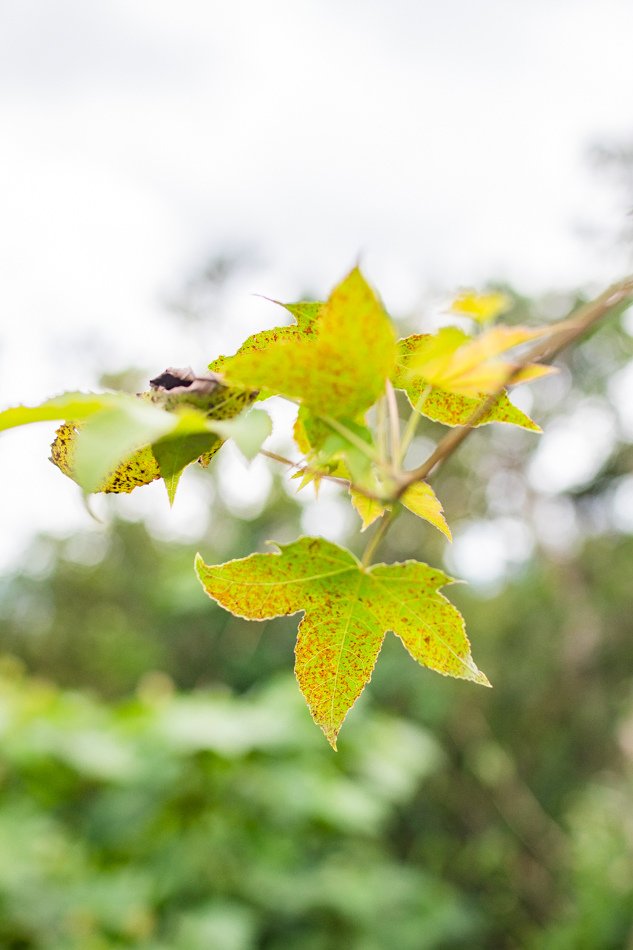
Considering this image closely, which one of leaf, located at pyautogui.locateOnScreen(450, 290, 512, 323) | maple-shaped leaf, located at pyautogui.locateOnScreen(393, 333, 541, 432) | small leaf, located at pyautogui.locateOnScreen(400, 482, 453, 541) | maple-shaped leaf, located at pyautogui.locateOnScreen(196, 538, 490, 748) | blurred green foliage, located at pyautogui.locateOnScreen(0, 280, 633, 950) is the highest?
leaf, located at pyautogui.locateOnScreen(450, 290, 512, 323)

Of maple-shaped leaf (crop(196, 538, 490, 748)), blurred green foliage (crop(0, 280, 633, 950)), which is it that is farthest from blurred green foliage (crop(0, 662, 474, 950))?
maple-shaped leaf (crop(196, 538, 490, 748))

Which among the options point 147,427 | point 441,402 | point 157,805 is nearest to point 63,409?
point 147,427

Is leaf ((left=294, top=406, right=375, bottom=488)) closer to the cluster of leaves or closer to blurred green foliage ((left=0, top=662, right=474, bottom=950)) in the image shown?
the cluster of leaves

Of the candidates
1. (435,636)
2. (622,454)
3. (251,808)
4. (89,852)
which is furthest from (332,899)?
(435,636)

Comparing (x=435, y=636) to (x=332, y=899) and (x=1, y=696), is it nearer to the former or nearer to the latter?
(x=1, y=696)

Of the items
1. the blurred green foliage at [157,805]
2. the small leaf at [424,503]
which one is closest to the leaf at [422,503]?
the small leaf at [424,503]

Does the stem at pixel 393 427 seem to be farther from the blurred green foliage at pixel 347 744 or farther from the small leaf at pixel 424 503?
the blurred green foliage at pixel 347 744

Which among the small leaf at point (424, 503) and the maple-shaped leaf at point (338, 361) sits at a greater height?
the maple-shaped leaf at point (338, 361)

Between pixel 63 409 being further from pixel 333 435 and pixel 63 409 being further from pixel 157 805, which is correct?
pixel 157 805
